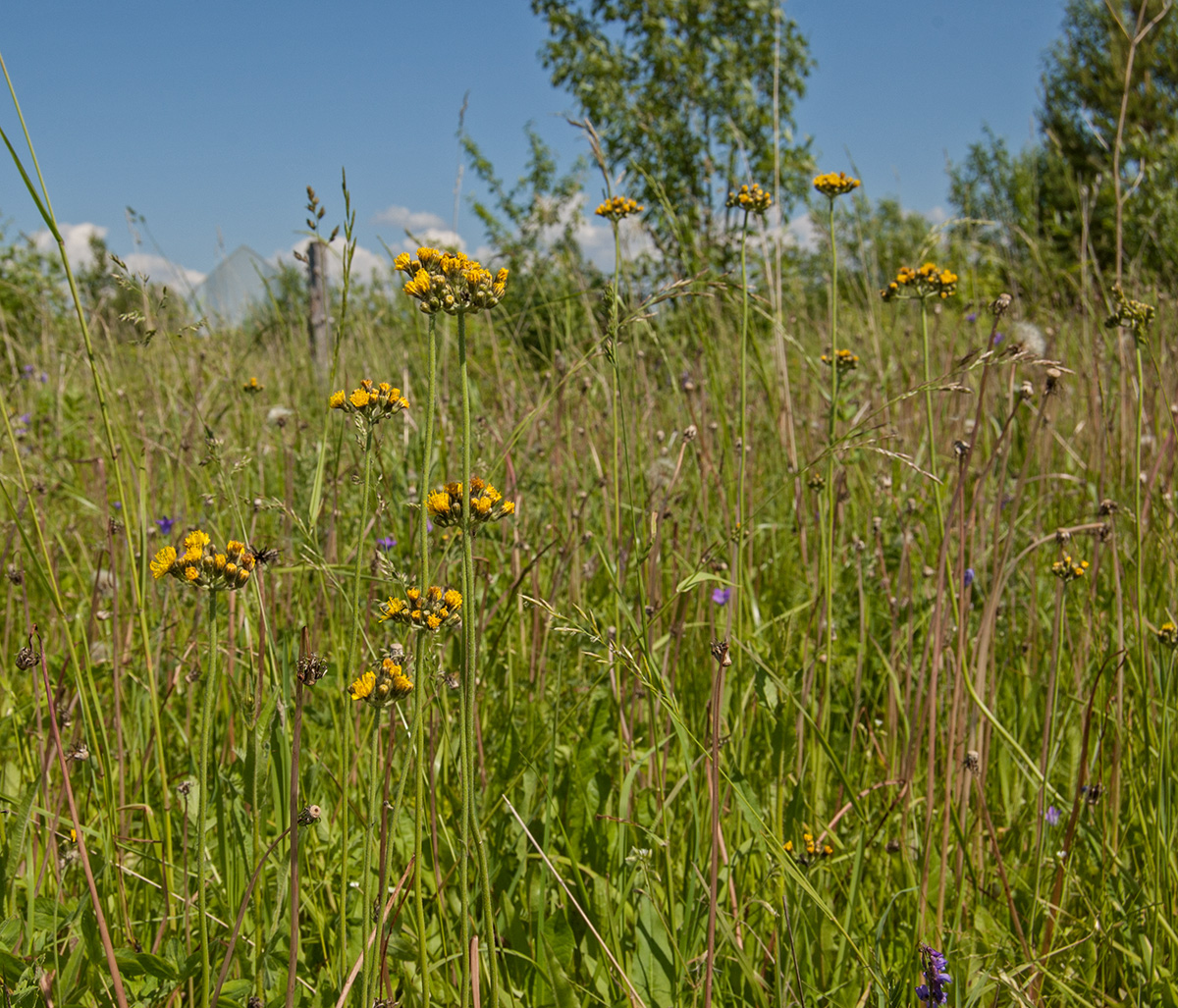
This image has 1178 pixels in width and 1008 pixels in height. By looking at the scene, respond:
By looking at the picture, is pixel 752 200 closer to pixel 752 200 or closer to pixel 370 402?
pixel 752 200

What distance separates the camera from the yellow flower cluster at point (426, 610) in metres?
0.73

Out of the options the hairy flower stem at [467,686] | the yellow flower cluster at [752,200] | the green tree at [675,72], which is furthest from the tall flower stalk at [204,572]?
the green tree at [675,72]

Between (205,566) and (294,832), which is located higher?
(205,566)

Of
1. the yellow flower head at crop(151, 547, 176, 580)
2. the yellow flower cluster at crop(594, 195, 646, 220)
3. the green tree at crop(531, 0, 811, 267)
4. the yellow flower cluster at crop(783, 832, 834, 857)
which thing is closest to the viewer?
the yellow flower head at crop(151, 547, 176, 580)

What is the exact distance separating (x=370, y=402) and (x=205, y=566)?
0.25m

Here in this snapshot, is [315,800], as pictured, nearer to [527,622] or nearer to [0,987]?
[0,987]

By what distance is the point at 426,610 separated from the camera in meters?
0.74

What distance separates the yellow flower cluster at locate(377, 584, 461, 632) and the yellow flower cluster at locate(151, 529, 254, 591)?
15 cm

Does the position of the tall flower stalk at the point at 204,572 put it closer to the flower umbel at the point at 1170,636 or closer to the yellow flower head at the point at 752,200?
the yellow flower head at the point at 752,200

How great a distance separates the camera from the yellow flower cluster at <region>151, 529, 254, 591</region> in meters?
0.77

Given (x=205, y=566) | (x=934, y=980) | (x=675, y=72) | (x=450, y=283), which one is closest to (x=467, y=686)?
(x=205, y=566)

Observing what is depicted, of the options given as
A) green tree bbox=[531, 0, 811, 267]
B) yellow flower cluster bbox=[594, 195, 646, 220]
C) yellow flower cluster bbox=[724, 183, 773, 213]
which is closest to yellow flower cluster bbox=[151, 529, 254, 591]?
yellow flower cluster bbox=[594, 195, 646, 220]

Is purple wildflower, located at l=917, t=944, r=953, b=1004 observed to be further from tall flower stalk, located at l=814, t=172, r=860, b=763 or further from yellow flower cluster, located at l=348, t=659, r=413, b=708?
yellow flower cluster, located at l=348, t=659, r=413, b=708

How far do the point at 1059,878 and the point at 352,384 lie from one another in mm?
3372
